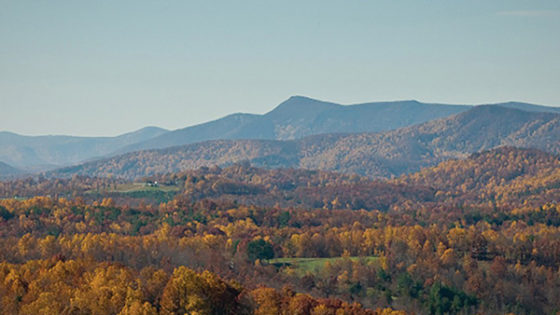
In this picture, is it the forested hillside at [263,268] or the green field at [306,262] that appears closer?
the forested hillside at [263,268]

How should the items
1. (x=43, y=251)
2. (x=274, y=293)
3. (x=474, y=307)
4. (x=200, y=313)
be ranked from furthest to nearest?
(x=43, y=251) < (x=474, y=307) < (x=274, y=293) < (x=200, y=313)

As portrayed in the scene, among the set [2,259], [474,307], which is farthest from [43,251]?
[474,307]

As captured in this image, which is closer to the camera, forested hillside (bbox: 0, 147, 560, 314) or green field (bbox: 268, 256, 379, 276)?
forested hillside (bbox: 0, 147, 560, 314)

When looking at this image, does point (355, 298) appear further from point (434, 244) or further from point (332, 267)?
point (434, 244)

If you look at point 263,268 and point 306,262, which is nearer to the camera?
point 263,268

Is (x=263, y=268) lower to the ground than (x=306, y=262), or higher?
higher

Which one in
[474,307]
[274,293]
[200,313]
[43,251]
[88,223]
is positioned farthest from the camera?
[88,223]

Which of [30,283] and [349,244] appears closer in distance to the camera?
[30,283]

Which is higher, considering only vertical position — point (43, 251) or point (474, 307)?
point (43, 251)
